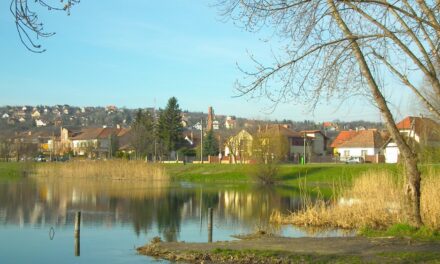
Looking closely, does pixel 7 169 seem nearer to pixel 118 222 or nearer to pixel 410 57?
pixel 118 222

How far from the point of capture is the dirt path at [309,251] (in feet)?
41.0

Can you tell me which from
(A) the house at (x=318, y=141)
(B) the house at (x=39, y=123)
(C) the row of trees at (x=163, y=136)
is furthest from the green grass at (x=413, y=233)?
(B) the house at (x=39, y=123)

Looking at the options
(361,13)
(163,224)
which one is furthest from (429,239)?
(163,224)

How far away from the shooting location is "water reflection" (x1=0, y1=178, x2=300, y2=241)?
2580 cm

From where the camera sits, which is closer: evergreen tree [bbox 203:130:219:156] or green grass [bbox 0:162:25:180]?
green grass [bbox 0:162:25:180]

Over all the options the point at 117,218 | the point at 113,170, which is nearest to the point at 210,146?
the point at 113,170

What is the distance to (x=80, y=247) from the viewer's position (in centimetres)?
1909

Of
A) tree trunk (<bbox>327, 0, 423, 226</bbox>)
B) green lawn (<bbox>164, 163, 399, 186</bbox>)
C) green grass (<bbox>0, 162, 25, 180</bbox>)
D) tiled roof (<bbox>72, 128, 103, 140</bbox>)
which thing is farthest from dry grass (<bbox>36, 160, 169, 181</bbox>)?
tiled roof (<bbox>72, 128, 103, 140</bbox>)

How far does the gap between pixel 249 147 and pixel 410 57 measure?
4558 cm

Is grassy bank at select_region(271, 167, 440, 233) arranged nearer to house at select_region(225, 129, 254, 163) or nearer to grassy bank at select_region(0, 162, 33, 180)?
house at select_region(225, 129, 254, 163)

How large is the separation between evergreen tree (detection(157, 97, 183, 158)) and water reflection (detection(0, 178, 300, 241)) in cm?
4284

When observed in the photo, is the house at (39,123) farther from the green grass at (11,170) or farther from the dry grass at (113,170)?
the dry grass at (113,170)

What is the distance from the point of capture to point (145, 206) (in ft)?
109

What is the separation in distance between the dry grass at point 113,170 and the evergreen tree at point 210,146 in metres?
32.5
